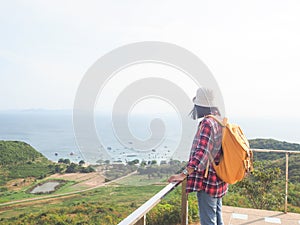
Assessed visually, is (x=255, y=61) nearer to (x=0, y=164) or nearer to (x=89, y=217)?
(x=89, y=217)

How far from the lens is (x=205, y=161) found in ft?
5.14

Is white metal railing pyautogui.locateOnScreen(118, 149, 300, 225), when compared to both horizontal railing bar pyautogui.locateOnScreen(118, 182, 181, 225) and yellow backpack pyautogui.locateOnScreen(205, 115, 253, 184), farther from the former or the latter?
yellow backpack pyautogui.locateOnScreen(205, 115, 253, 184)

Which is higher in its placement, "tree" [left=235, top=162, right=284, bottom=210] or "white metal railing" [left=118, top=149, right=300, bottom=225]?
"white metal railing" [left=118, top=149, right=300, bottom=225]

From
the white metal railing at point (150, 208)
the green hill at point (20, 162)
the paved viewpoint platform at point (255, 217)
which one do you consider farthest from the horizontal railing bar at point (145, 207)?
the green hill at point (20, 162)

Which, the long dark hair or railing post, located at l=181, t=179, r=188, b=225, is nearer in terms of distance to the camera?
the long dark hair

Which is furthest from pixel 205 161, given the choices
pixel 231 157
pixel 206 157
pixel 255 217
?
pixel 255 217

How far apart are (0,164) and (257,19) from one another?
13.6 meters

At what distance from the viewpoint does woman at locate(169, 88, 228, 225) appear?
5.10 feet

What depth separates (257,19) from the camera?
500cm

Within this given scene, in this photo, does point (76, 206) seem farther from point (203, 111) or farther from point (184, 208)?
point (203, 111)

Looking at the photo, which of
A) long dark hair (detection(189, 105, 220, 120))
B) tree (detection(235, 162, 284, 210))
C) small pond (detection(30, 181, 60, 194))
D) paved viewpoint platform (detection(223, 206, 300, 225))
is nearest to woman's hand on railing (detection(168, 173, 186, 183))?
long dark hair (detection(189, 105, 220, 120))

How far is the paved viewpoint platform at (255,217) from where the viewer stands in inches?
120

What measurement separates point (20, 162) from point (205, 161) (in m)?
14.5

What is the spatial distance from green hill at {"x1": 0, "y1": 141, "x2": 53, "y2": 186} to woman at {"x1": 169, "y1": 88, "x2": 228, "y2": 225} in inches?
485
